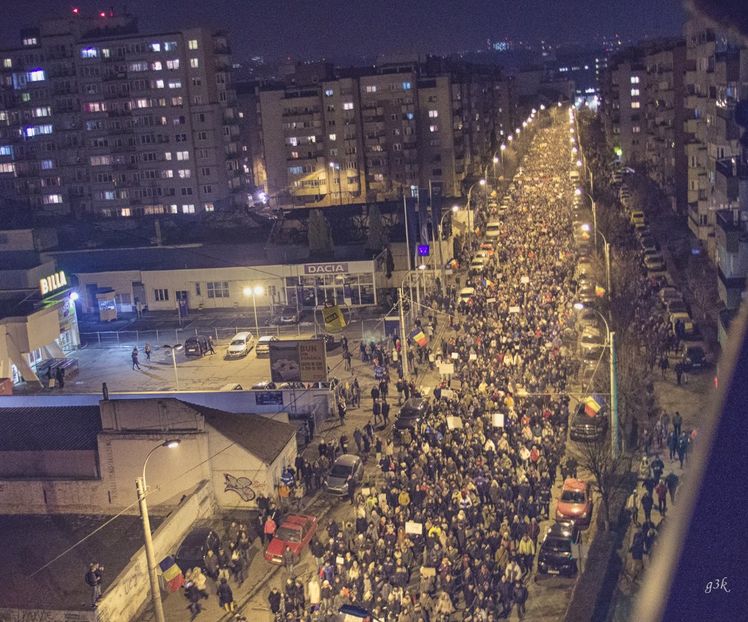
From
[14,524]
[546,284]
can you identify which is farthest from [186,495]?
[546,284]

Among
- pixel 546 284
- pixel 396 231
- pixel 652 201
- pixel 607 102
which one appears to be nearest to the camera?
pixel 546 284

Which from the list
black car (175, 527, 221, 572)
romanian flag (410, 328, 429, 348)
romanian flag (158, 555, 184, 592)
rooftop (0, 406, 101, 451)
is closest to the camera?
romanian flag (158, 555, 184, 592)

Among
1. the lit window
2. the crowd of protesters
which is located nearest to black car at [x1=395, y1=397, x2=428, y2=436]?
the crowd of protesters

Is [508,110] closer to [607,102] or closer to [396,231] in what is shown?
[607,102]

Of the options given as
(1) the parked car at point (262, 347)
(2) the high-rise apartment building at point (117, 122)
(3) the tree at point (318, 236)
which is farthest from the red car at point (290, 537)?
(2) the high-rise apartment building at point (117, 122)

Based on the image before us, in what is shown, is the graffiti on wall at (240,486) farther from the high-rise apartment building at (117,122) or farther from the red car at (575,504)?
the high-rise apartment building at (117,122)

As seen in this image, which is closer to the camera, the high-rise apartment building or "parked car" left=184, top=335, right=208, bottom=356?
"parked car" left=184, top=335, right=208, bottom=356

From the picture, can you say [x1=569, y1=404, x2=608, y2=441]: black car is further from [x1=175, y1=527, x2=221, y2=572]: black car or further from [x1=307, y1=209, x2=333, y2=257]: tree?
[x1=307, y1=209, x2=333, y2=257]: tree

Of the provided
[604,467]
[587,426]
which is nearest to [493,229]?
[587,426]
